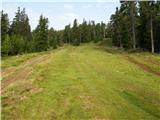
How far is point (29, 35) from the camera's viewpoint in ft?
395

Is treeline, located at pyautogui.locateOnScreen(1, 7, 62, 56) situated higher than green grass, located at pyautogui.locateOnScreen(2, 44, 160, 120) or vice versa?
treeline, located at pyautogui.locateOnScreen(1, 7, 62, 56)

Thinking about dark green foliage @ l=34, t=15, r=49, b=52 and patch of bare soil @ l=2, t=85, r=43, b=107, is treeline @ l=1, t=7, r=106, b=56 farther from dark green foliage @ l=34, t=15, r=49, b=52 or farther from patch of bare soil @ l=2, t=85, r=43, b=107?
patch of bare soil @ l=2, t=85, r=43, b=107

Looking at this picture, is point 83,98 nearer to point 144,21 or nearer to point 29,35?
point 144,21

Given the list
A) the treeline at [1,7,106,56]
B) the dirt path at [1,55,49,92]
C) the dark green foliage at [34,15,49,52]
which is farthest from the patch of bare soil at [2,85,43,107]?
the dark green foliage at [34,15,49,52]

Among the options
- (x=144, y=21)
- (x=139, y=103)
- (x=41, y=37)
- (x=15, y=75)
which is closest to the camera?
(x=139, y=103)

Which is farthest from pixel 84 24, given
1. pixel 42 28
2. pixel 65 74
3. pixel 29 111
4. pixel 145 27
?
pixel 29 111

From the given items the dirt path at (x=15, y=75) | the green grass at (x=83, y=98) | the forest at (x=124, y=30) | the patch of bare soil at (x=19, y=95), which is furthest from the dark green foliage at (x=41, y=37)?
the patch of bare soil at (x=19, y=95)

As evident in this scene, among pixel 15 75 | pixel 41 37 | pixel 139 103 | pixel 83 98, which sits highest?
pixel 41 37

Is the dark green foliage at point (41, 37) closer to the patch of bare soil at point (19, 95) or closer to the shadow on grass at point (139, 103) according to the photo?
the patch of bare soil at point (19, 95)

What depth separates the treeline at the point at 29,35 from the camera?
81438 millimetres

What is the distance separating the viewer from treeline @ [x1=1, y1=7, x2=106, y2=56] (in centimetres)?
8144

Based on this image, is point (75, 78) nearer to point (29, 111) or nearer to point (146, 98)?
point (146, 98)

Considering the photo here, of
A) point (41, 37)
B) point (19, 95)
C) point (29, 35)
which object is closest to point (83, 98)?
point (19, 95)

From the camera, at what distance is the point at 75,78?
81.7ft
